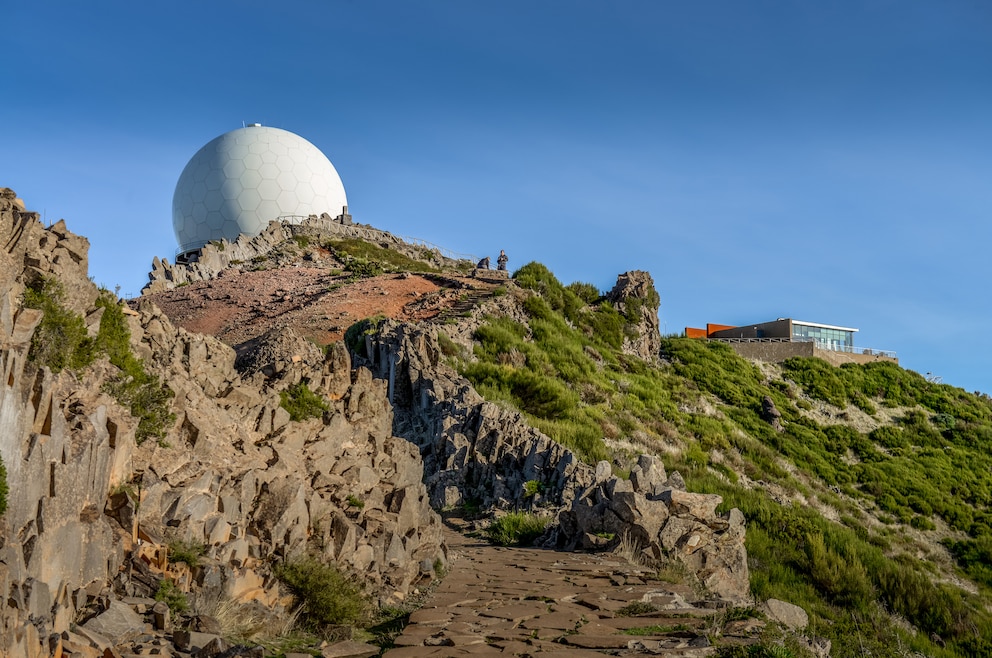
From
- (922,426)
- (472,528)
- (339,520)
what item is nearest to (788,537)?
(472,528)

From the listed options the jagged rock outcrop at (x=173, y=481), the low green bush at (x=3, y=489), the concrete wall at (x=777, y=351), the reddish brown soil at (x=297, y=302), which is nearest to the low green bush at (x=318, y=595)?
the jagged rock outcrop at (x=173, y=481)

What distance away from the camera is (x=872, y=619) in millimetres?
13195

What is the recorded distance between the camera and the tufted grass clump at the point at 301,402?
925cm

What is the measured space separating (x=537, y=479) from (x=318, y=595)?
7755mm

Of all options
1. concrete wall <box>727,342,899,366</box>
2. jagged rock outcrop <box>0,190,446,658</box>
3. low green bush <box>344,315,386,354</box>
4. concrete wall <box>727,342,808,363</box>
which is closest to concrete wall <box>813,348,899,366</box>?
concrete wall <box>727,342,899,366</box>

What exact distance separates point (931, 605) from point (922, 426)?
23.2 metres

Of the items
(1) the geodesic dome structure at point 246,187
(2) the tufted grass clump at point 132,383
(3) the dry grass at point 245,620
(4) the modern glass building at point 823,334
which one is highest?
(1) the geodesic dome structure at point 246,187

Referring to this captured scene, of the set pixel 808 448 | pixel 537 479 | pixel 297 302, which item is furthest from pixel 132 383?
pixel 808 448

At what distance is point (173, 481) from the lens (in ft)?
22.1

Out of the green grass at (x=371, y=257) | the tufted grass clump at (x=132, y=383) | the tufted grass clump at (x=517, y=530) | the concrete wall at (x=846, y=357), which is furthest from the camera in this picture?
the concrete wall at (x=846, y=357)

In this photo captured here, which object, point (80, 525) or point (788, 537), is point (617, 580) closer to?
point (80, 525)

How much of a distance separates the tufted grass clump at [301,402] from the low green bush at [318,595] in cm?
241

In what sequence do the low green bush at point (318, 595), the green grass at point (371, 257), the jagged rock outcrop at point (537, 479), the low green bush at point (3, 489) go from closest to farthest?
the low green bush at point (3, 489) < the low green bush at point (318, 595) < the jagged rock outcrop at point (537, 479) < the green grass at point (371, 257)

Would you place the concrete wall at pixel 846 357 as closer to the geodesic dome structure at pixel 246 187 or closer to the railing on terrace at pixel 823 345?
the railing on terrace at pixel 823 345
